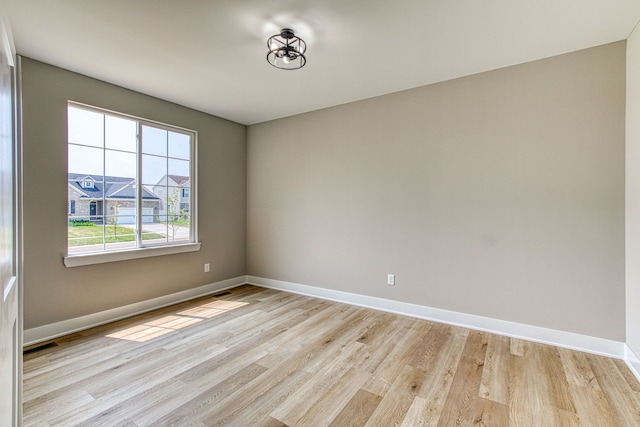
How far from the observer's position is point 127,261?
3.30 m

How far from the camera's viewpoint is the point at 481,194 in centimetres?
295

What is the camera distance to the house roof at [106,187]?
2946 mm

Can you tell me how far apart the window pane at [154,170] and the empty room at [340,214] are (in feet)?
0.06

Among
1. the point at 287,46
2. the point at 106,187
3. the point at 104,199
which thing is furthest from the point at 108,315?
the point at 287,46

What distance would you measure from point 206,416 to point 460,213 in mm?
2765

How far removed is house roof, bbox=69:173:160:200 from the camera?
295 centimetres

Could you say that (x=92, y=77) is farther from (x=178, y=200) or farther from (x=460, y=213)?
(x=460, y=213)

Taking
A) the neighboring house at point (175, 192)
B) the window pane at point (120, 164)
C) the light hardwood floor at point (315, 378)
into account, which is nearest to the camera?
the light hardwood floor at point (315, 378)

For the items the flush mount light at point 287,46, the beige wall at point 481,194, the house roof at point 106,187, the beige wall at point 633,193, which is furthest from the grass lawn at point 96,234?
the beige wall at point 633,193

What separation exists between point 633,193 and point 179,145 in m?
4.57

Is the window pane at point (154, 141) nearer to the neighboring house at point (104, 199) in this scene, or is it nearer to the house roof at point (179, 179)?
the house roof at point (179, 179)

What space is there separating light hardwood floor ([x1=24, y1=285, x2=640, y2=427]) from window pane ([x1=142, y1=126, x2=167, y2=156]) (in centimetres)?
197

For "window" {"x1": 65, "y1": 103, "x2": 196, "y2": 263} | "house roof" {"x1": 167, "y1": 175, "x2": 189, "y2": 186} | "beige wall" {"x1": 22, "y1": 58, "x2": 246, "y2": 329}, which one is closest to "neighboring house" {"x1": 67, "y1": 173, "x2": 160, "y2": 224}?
"window" {"x1": 65, "y1": 103, "x2": 196, "y2": 263}

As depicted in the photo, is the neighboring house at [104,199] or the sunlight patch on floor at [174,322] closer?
the sunlight patch on floor at [174,322]
